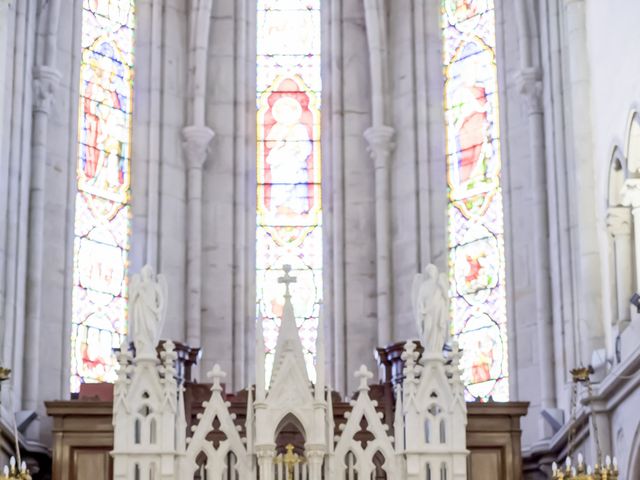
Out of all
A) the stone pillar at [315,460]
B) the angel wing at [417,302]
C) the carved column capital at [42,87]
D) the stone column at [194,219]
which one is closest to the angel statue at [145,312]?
the stone pillar at [315,460]

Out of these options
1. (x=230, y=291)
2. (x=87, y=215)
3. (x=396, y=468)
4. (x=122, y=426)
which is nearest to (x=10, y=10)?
(x=87, y=215)

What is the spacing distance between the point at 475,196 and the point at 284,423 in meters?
9.66

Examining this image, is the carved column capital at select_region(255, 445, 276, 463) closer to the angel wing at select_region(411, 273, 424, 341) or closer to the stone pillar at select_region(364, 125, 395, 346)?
the angel wing at select_region(411, 273, 424, 341)

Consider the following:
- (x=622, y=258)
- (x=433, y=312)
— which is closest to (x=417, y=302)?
(x=433, y=312)

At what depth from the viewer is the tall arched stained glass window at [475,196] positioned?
26641mm

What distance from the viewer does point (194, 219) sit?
27.5 metres

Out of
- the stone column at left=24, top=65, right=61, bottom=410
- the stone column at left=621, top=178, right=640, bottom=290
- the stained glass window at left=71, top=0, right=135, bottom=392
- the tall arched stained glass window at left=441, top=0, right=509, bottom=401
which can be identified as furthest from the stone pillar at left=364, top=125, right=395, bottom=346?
the stone column at left=621, top=178, right=640, bottom=290

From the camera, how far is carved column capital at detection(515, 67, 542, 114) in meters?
26.2

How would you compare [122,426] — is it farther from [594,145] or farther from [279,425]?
[594,145]

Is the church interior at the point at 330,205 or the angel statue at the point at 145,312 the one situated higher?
the church interior at the point at 330,205

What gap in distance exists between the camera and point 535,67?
26.3 meters

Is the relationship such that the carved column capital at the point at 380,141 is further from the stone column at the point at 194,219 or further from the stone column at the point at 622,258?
the stone column at the point at 622,258

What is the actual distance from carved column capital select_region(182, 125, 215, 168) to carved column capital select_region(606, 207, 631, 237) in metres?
8.05

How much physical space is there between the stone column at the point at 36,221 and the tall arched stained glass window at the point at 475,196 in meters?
6.66
